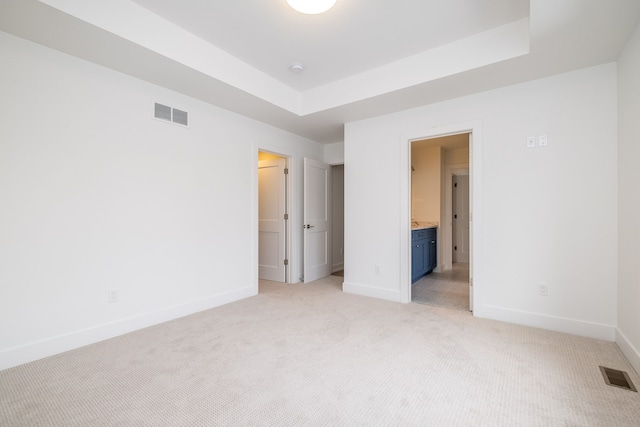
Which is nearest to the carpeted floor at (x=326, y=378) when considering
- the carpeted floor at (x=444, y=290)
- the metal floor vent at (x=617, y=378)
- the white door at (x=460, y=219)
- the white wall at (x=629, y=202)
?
the metal floor vent at (x=617, y=378)

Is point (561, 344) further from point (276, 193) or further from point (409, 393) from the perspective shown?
point (276, 193)

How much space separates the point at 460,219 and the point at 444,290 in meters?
3.16

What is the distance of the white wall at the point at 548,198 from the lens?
8.50 ft

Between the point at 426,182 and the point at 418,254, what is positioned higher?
the point at 426,182

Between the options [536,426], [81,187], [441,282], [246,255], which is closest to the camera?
[536,426]

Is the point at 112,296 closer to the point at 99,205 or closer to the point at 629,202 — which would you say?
the point at 99,205

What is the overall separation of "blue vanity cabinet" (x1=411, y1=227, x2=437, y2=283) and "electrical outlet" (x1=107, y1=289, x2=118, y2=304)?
11.9 ft

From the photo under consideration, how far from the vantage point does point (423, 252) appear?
16.1 feet

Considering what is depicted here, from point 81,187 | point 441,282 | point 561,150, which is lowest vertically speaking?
point 441,282

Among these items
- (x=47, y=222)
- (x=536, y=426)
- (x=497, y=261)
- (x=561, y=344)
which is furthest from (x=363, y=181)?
(x=47, y=222)

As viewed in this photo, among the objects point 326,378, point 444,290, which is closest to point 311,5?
point 326,378

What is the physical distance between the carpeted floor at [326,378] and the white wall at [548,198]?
336mm

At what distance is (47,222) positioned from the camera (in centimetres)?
232

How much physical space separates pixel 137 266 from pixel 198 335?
3.02 ft
